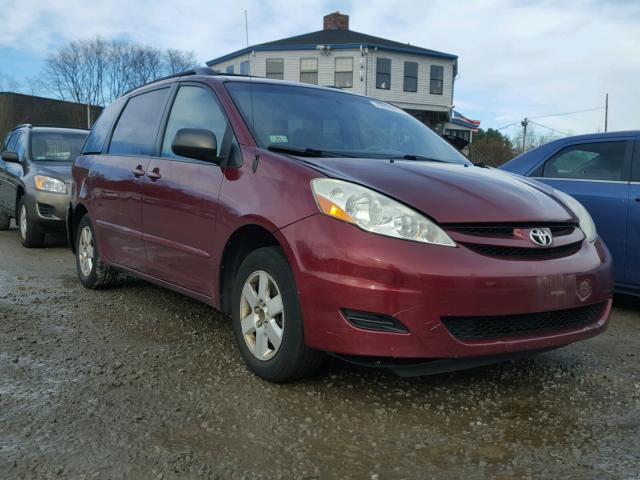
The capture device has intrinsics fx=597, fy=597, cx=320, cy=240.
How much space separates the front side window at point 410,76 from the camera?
3064 cm

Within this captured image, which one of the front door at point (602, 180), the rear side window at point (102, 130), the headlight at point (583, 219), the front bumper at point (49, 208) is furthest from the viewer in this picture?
the front bumper at point (49, 208)

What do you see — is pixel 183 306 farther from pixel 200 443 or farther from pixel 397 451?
pixel 397 451

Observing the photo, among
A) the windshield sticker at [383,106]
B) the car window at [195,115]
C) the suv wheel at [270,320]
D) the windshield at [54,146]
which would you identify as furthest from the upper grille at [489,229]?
the windshield at [54,146]

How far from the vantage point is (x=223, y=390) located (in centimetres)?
307

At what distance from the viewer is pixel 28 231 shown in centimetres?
793

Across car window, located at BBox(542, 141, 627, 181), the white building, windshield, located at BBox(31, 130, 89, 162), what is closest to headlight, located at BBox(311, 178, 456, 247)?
car window, located at BBox(542, 141, 627, 181)

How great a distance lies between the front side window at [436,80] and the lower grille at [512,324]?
29862mm

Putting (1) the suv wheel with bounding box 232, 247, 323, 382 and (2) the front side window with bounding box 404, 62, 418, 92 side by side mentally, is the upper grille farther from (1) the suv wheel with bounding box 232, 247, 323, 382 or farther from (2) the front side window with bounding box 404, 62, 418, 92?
(2) the front side window with bounding box 404, 62, 418, 92

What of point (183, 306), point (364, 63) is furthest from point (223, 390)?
point (364, 63)

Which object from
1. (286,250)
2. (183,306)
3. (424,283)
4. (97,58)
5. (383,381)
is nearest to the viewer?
(424,283)

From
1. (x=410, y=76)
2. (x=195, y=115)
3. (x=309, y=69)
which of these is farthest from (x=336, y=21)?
(x=195, y=115)

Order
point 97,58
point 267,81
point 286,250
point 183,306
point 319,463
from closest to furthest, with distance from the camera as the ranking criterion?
point 319,463 → point 286,250 → point 267,81 → point 183,306 → point 97,58

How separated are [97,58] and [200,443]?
53843mm

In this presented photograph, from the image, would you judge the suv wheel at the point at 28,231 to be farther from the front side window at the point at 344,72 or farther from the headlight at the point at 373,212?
the front side window at the point at 344,72
